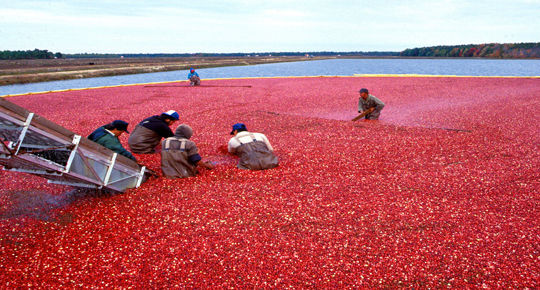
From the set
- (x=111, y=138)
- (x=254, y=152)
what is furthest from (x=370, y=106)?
(x=111, y=138)

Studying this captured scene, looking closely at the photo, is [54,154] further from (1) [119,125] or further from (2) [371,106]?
(2) [371,106]

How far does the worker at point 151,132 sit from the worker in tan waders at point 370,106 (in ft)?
23.3

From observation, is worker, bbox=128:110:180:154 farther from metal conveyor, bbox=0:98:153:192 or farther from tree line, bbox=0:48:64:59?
tree line, bbox=0:48:64:59

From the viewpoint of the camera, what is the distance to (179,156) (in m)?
6.21

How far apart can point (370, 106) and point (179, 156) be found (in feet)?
26.6

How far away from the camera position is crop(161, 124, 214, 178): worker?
6.21 metres

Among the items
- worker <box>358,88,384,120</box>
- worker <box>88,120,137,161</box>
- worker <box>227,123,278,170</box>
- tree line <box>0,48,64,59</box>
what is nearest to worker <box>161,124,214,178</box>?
worker <box>88,120,137,161</box>

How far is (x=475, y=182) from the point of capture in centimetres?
586

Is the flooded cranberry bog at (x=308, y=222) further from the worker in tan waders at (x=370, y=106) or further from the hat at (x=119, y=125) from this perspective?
the worker in tan waders at (x=370, y=106)

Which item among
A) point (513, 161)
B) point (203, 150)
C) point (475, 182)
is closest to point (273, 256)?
point (475, 182)

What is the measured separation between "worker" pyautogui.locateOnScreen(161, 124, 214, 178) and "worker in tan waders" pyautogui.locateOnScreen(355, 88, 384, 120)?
24.2 ft

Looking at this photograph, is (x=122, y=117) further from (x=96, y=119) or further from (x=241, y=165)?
(x=241, y=165)

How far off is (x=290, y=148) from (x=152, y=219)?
4332 millimetres

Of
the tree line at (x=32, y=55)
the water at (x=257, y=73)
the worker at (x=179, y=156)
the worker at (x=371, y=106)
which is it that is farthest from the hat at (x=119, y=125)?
the tree line at (x=32, y=55)
